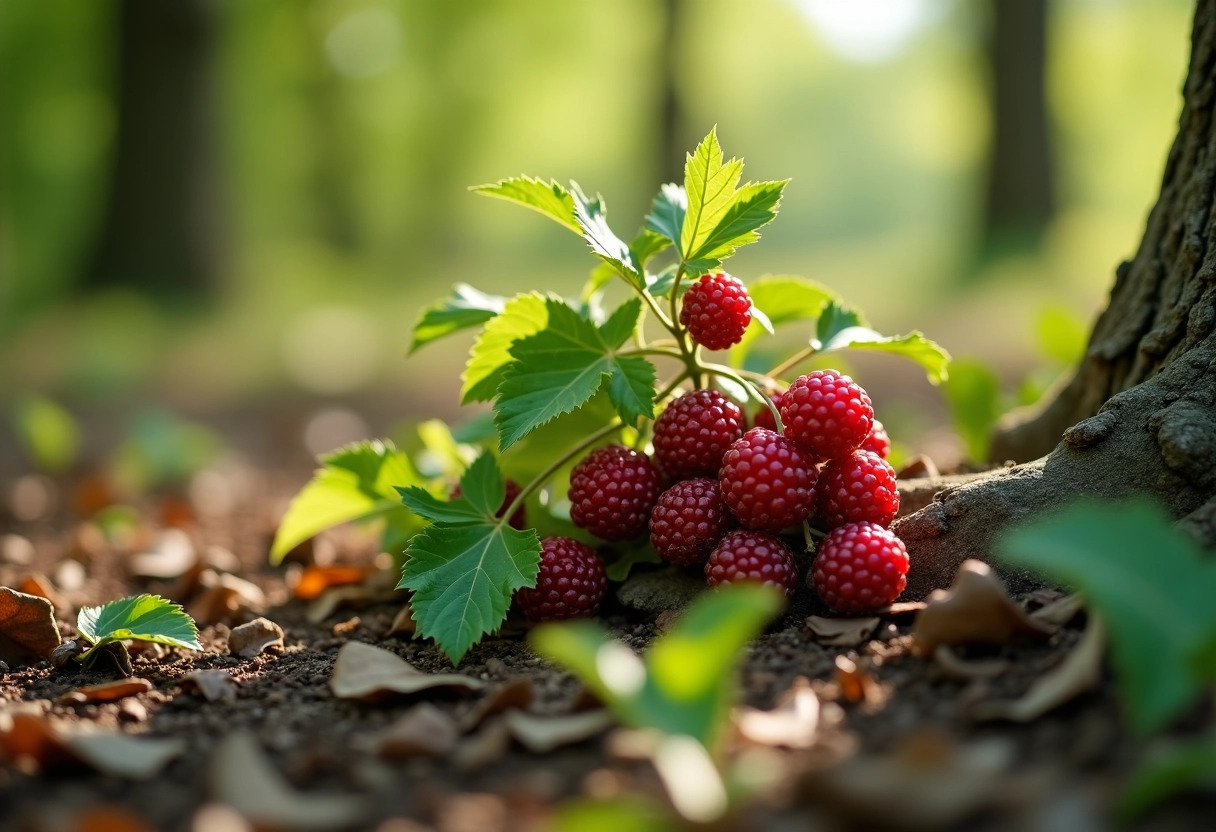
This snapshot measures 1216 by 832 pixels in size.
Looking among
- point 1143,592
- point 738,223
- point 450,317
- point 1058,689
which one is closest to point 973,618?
point 1058,689

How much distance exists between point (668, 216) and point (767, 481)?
1.60 ft

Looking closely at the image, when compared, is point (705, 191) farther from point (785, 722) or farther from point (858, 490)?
point (785, 722)

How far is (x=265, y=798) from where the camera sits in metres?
1.11

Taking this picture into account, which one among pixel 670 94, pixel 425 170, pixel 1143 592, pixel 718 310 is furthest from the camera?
pixel 425 170

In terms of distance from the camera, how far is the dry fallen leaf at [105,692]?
150cm

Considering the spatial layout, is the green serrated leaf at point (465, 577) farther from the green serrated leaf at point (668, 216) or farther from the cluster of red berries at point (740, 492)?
the green serrated leaf at point (668, 216)

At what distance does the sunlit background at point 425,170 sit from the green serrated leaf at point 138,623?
6.20 ft

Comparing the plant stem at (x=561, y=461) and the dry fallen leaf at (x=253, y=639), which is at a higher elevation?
the plant stem at (x=561, y=461)

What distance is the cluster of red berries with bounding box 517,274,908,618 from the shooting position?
158 centimetres

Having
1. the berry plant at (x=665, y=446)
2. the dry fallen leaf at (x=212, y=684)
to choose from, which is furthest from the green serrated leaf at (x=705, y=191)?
the dry fallen leaf at (x=212, y=684)

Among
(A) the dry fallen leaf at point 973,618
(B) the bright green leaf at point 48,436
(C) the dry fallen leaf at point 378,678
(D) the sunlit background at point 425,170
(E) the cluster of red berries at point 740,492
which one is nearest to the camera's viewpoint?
(A) the dry fallen leaf at point 973,618

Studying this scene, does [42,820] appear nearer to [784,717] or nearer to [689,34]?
[784,717]

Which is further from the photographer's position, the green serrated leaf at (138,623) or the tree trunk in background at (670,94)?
the tree trunk in background at (670,94)

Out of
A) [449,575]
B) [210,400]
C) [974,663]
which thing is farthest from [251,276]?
[974,663]
